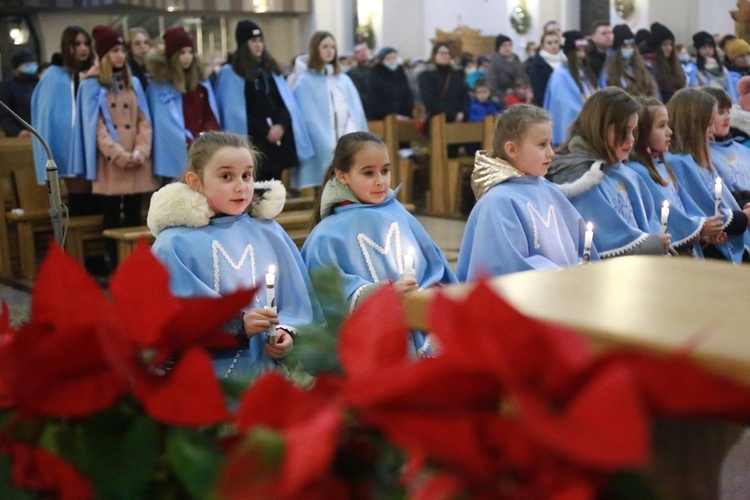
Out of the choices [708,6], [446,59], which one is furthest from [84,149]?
[708,6]

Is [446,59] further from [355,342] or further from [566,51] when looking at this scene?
[355,342]

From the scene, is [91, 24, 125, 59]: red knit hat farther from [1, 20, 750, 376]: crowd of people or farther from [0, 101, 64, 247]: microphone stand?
[0, 101, 64, 247]: microphone stand

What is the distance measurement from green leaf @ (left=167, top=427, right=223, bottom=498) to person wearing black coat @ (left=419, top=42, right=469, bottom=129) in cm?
934

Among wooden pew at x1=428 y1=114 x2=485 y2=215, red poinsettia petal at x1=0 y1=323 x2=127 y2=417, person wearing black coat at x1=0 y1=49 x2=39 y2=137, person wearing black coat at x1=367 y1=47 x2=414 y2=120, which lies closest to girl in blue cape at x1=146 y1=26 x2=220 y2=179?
person wearing black coat at x1=0 y1=49 x2=39 y2=137

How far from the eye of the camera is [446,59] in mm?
9992

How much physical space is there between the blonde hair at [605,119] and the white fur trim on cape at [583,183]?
0.49 ft

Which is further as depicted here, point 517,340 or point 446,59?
point 446,59

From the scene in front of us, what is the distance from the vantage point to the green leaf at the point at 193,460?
61 cm

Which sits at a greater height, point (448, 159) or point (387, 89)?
point (387, 89)

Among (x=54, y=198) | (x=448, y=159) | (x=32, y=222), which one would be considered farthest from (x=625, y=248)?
(x=448, y=159)

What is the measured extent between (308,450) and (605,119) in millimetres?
3754

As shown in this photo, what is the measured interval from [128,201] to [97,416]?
6131 millimetres

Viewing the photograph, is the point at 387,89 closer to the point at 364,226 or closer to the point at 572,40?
the point at 572,40

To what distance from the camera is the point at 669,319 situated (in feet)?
2.33
